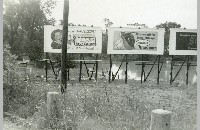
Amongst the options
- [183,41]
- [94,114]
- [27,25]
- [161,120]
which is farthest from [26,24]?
[161,120]

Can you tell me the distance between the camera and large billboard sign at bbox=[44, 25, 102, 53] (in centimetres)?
1666

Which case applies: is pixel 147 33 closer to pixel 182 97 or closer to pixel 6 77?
pixel 182 97

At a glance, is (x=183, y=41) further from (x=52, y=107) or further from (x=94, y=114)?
(x=52, y=107)

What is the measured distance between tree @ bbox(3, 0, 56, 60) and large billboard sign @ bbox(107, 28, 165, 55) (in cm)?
1305

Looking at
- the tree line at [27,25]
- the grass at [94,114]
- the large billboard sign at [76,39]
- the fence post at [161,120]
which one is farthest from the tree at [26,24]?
the fence post at [161,120]

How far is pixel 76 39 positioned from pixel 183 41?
179 inches

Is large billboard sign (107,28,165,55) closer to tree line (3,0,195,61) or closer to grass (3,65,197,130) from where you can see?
grass (3,65,197,130)

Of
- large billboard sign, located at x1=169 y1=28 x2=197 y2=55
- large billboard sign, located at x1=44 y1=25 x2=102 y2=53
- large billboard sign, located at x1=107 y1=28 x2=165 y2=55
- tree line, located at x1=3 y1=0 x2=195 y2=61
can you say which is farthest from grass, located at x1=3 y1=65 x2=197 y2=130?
tree line, located at x1=3 y1=0 x2=195 y2=61

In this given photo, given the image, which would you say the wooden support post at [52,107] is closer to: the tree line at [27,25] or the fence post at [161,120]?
the fence post at [161,120]

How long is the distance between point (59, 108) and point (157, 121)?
3219 mm

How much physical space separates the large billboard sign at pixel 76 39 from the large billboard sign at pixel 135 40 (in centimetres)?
60

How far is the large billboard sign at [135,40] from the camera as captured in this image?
17000 mm

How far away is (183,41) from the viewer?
16.7 metres

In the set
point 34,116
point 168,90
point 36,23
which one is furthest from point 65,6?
point 36,23
